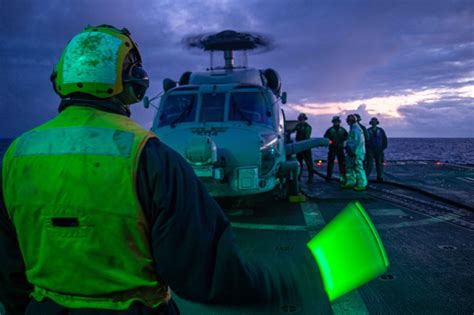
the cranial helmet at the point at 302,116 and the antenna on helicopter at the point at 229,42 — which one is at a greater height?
the antenna on helicopter at the point at 229,42

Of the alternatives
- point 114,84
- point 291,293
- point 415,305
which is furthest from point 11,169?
point 415,305

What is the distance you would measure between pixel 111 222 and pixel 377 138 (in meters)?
10.8

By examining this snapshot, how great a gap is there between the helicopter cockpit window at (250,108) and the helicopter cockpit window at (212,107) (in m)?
0.20

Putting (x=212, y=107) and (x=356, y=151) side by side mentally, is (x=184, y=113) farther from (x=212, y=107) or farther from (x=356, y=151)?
(x=356, y=151)

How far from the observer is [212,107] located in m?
7.29

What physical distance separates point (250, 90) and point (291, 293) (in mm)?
6464

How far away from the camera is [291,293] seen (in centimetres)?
128

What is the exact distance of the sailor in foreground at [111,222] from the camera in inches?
49.1

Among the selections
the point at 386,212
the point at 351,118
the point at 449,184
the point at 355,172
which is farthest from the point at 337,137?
the point at 386,212

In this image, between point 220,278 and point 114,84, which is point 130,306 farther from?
point 114,84

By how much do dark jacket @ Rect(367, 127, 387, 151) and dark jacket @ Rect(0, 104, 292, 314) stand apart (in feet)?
34.5

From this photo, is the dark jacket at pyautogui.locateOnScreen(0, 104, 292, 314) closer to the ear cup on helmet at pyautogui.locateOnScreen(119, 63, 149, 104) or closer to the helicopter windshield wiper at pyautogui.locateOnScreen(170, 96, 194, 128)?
the ear cup on helmet at pyautogui.locateOnScreen(119, 63, 149, 104)

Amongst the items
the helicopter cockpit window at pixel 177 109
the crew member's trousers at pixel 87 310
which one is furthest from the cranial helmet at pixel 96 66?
the helicopter cockpit window at pixel 177 109

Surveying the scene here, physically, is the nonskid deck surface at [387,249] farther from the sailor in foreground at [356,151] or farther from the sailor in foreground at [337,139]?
the sailor in foreground at [337,139]
